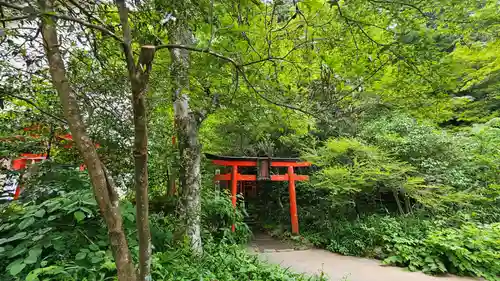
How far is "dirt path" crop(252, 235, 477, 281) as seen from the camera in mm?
4314

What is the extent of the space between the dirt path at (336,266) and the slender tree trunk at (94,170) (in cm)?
379

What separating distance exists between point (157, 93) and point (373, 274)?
4.37 m

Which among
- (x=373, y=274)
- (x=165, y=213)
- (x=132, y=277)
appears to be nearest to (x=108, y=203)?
(x=132, y=277)

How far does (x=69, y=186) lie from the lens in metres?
2.66

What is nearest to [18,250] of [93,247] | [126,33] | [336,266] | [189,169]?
[93,247]

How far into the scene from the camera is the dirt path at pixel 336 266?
431 centimetres

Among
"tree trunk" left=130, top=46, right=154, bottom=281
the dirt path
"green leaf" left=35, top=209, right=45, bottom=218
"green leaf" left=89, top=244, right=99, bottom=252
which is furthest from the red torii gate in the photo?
"tree trunk" left=130, top=46, right=154, bottom=281

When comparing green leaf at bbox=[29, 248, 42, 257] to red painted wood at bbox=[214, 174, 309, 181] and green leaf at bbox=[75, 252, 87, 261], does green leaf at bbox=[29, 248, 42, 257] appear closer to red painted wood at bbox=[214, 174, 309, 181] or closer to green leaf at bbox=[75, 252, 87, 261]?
green leaf at bbox=[75, 252, 87, 261]

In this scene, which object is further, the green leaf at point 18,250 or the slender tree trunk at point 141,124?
the green leaf at point 18,250

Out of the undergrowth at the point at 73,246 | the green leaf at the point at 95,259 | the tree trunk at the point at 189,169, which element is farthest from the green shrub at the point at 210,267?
the green leaf at the point at 95,259

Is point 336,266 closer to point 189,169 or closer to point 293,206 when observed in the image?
point 293,206

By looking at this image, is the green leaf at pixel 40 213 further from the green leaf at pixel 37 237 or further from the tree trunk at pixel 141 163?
the tree trunk at pixel 141 163

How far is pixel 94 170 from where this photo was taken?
106 cm

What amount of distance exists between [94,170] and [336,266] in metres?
4.93
